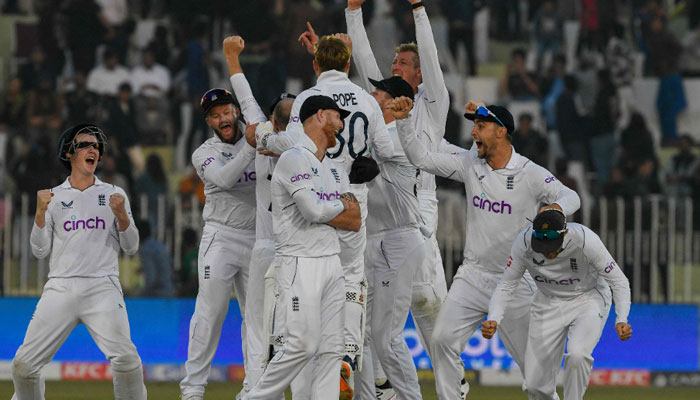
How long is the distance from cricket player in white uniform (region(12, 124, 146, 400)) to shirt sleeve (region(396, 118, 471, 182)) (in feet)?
7.67

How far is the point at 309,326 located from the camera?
9109 mm

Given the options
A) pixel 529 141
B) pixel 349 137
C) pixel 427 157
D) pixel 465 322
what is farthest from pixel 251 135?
pixel 529 141

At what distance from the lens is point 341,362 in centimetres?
947

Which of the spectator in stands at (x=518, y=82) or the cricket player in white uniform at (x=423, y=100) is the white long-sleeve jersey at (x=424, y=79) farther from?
the spectator in stands at (x=518, y=82)

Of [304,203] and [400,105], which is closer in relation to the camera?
[304,203]

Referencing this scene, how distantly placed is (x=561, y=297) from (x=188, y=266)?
7242 mm

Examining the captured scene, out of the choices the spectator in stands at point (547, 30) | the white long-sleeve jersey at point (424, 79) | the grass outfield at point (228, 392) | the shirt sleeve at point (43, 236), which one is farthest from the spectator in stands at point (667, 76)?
the shirt sleeve at point (43, 236)

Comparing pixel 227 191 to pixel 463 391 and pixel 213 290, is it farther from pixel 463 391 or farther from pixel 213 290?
pixel 463 391

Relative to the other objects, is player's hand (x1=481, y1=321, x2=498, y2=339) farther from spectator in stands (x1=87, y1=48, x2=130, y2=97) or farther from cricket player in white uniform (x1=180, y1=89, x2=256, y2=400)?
spectator in stands (x1=87, y1=48, x2=130, y2=97)

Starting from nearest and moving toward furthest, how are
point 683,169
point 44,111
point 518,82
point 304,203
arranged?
point 304,203
point 683,169
point 44,111
point 518,82

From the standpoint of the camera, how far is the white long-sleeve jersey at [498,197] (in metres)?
10.2

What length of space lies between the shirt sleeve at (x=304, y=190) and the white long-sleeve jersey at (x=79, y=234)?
1.51m

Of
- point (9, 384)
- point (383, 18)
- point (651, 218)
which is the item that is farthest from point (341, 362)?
point (383, 18)

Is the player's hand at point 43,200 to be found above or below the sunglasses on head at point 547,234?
above
